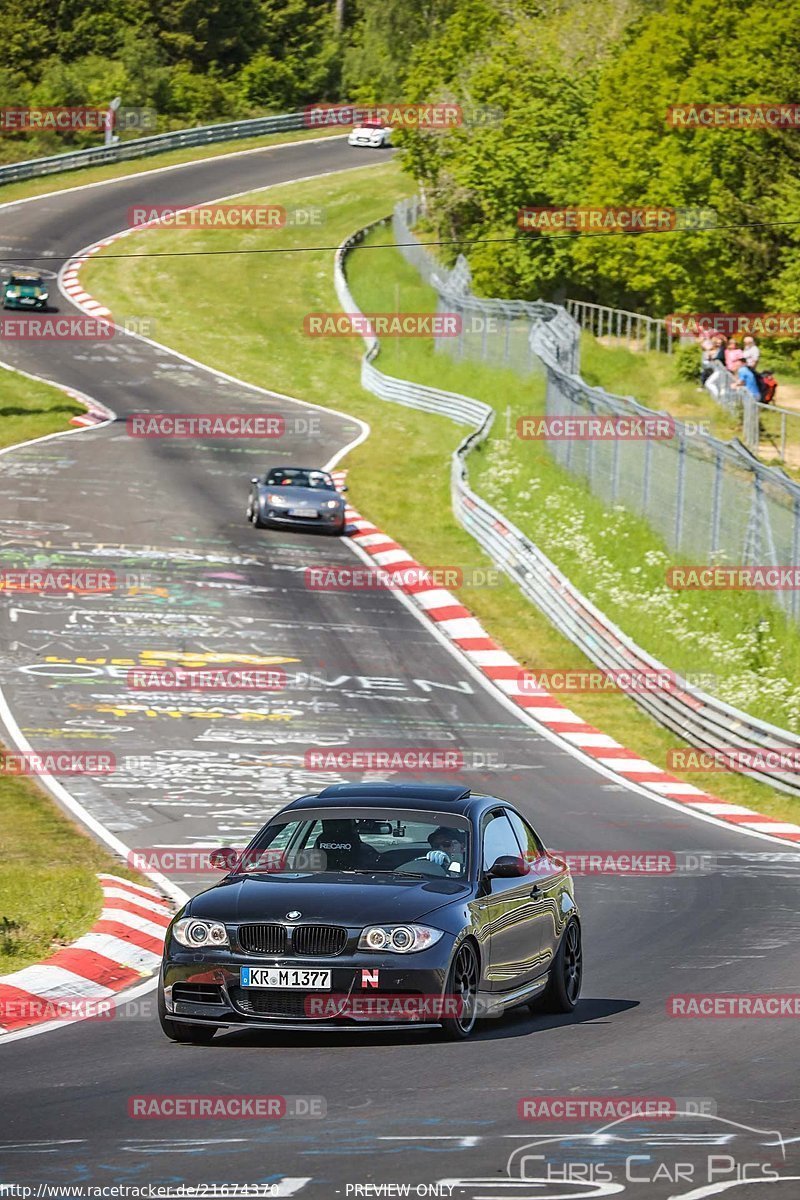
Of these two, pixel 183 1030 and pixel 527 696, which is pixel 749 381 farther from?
pixel 183 1030


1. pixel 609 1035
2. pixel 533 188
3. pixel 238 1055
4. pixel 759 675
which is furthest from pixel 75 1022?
pixel 533 188

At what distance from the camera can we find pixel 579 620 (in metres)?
31.4

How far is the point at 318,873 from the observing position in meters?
11.0

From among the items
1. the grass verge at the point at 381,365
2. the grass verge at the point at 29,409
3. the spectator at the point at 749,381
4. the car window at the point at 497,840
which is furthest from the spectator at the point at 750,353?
the car window at the point at 497,840

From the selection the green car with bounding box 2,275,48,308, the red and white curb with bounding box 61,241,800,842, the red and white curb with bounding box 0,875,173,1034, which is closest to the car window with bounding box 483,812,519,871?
the red and white curb with bounding box 0,875,173,1034

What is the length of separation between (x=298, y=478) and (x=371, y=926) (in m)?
29.4

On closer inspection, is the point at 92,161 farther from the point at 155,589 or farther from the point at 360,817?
the point at 360,817

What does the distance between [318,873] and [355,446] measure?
37.0 meters

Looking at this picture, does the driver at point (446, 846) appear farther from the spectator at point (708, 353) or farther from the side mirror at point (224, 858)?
the spectator at point (708, 353)

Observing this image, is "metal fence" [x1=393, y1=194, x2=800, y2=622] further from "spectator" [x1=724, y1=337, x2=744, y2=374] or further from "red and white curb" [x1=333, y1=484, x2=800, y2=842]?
"red and white curb" [x1=333, y1=484, x2=800, y2=842]

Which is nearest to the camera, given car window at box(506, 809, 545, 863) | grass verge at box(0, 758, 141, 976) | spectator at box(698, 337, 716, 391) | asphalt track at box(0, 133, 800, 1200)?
asphalt track at box(0, 133, 800, 1200)

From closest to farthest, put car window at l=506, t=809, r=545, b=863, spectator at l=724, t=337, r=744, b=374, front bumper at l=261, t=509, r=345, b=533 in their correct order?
car window at l=506, t=809, r=545, b=863
front bumper at l=261, t=509, r=345, b=533
spectator at l=724, t=337, r=744, b=374

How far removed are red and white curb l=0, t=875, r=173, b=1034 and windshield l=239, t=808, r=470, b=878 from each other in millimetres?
1553

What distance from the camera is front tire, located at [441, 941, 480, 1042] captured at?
1029 cm
